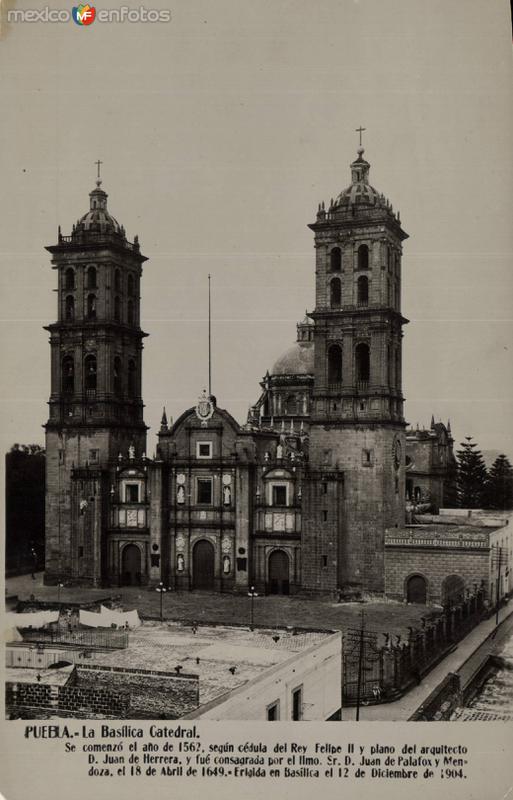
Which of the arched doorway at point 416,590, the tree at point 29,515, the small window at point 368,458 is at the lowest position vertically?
the arched doorway at point 416,590

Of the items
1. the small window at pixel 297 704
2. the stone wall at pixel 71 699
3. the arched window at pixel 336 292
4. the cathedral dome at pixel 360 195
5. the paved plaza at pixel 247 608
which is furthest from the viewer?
the arched window at pixel 336 292

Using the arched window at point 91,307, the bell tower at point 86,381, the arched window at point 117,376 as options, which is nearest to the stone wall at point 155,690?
the bell tower at point 86,381

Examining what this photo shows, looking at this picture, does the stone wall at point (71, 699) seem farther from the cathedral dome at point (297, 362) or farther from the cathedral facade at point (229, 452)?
the cathedral dome at point (297, 362)

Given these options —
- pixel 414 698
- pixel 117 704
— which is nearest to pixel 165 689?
pixel 117 704

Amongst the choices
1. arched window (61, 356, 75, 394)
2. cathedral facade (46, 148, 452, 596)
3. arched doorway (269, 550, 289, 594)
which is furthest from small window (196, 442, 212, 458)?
arched window (61, 356, 75, 394)

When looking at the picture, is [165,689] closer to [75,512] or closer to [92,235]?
[75,512]

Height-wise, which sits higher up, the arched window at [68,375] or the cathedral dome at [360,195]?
the cathedral dome at [360,195]

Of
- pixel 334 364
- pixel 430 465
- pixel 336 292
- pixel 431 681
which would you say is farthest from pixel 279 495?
pixel 430 465

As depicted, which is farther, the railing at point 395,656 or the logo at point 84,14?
the railing at point 395,656
